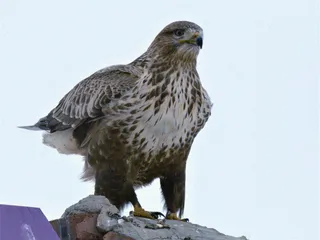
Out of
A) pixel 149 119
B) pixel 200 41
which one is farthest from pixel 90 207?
pixel 200 41

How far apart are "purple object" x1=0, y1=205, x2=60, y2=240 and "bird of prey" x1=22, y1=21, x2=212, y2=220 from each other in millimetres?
3265

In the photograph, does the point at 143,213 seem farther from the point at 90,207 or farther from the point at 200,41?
the point at 200,41

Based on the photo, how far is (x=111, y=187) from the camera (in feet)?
33.3

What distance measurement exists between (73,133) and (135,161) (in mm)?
1088

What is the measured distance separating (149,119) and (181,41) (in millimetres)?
978

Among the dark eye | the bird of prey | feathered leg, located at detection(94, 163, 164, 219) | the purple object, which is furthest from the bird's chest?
the purple object

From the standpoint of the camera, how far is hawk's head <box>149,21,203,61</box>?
10.1 meters

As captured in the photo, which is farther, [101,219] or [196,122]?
[196,122]

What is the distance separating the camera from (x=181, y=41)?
10.3 meters

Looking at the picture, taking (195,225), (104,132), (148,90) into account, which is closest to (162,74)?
(148,90)

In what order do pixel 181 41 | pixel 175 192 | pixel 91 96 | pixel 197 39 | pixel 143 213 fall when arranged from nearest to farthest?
pixel 143 213, pixel 197 39, pixel 181 41, pixel 175 192, pixel 91 96

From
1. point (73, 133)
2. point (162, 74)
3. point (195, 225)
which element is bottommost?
point (195, 225)

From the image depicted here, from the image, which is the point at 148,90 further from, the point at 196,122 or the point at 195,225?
the point at 195,225

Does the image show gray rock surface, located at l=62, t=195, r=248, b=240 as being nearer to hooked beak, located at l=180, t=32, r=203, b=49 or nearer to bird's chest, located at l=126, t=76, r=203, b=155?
bird's chest, located at l=126, t=76, r=203, b=155
